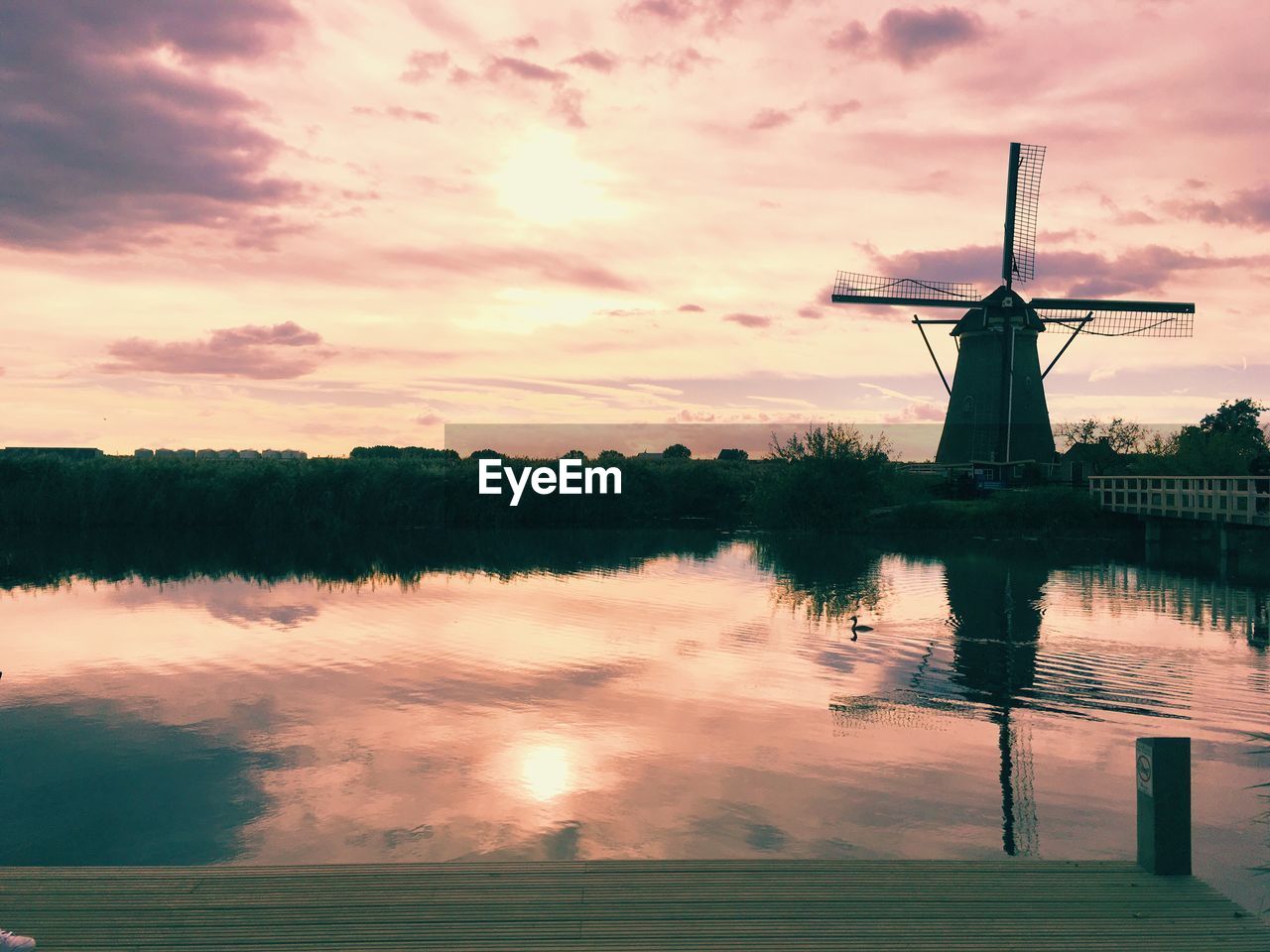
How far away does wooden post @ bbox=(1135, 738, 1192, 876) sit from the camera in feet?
23.6

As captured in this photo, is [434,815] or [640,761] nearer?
[434,815]

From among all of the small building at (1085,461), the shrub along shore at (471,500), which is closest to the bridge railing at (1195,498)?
the shrub along shore at (471,500)

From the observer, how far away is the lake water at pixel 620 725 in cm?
1024

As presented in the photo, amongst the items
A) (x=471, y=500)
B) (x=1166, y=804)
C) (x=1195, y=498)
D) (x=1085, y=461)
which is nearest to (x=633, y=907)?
(x=1166, y=804)

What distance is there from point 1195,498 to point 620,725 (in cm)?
3618

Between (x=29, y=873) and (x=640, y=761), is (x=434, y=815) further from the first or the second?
(x=29, y=873)

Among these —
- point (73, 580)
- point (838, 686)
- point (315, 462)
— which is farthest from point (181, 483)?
point (838, 686)

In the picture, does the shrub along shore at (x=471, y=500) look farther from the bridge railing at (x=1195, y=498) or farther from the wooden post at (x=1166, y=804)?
the wooden post at (x=1166, y=804)

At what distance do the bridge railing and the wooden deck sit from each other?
117 ft

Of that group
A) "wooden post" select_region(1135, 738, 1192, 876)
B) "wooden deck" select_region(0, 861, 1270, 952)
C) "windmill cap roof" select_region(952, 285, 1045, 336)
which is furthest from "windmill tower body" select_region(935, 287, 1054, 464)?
"wooden deck" select_region(0, 861, 1270, 952)

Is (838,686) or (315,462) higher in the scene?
(315,462)

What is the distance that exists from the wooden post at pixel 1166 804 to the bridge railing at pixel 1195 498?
34767 mm

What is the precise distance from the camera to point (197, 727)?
14789 millimetres

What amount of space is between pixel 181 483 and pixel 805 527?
36581 mm
